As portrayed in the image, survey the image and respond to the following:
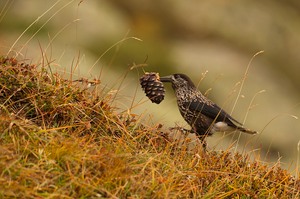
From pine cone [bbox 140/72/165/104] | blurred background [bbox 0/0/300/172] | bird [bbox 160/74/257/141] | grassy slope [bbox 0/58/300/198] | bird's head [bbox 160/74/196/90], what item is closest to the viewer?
grassy slope [bbox 0/58/300/198]

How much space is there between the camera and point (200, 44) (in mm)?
27016

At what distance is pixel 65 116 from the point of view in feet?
24.5

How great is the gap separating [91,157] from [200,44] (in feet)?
68.0

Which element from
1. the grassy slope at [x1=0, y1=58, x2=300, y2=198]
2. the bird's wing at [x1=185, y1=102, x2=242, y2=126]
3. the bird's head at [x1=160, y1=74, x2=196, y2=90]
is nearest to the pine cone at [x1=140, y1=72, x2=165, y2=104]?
the grassy slope at [x1=0, y1=58, x2=300, y2=198]

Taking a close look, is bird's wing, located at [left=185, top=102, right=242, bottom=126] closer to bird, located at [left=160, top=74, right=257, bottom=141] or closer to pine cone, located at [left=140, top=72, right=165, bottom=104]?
bird, located at [left=160, top=74, right=257, bottom=141]

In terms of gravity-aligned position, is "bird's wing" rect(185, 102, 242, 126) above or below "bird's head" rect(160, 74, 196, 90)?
below

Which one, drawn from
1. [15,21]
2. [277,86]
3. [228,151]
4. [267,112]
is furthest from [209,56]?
[228,151]

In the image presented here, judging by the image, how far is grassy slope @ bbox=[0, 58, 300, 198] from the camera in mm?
6211

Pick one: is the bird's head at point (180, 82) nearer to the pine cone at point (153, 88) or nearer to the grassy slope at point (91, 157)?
the pine cone at point (153, 88)

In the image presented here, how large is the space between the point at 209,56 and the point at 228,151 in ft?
57.4

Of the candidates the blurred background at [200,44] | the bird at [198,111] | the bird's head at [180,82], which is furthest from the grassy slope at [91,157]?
the blurred background at [200,44]

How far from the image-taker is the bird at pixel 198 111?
9633 millimetres

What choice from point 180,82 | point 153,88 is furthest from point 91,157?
point 180,82

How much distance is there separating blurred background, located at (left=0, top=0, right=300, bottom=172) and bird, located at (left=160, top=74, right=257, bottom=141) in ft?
25.0
